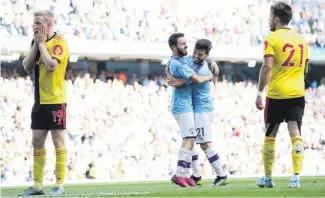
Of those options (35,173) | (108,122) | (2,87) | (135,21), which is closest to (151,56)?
(135,21)

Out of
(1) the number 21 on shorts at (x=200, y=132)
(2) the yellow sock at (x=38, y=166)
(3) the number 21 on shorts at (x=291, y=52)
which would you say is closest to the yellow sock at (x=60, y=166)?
Answer: (2) the yellow sock at (x=38, y=166)

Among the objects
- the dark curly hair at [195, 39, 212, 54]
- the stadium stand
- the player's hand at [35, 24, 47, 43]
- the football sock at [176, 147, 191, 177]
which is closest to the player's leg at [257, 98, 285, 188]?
the football sock at [176, 147, 191, 177]

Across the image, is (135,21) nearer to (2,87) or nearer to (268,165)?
(2,87)

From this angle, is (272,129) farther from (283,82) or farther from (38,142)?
(38,142)

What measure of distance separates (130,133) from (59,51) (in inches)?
593

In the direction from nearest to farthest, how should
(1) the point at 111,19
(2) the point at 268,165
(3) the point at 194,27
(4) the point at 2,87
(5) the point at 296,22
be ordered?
(2) the point at 268,165
(4) the point at 2,87
(1) the point at 111,19
(3) the point at 194,27
(5) the point at 296,22

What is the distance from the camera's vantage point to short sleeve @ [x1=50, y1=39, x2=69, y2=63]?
1093cm

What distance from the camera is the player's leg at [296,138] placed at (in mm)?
10680

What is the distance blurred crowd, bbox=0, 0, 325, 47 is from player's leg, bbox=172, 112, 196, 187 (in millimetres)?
13301

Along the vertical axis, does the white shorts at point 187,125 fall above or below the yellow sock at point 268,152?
above

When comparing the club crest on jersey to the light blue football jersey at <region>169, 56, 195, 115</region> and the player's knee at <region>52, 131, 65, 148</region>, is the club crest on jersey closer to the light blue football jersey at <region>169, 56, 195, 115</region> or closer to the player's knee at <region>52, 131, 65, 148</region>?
the player's knee at <region>52, 131, 65, 148</region>

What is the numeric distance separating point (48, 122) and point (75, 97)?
15.0 meters

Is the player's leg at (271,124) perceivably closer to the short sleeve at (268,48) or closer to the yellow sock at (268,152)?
the yellow sock at (268,152)

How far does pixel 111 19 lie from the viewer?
Result: 27.6 m
